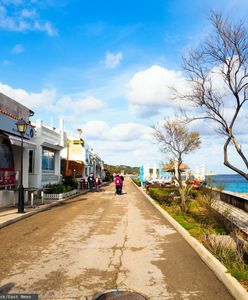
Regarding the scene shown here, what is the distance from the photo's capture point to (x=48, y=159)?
87.6 feet

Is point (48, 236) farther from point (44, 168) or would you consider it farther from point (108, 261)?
point (44, 168)

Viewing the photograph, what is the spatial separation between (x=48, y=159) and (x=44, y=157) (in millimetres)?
1203

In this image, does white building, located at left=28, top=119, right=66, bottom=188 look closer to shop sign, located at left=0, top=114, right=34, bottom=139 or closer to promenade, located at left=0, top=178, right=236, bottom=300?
shop sign, located at left=0, top=114, right=34, bottom=139

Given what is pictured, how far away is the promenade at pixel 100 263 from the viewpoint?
5.39 meters

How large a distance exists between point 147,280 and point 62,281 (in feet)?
4.95

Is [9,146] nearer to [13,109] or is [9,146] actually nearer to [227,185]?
[13,109]

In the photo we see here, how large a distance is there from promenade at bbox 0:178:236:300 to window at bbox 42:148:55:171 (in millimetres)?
14095

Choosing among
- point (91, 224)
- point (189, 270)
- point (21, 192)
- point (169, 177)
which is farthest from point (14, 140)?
point (169, 177)

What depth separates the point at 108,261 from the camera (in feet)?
23.1

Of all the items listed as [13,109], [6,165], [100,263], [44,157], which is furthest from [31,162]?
[100,263]

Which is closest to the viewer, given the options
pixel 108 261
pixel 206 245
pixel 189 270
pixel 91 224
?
pixel 189 270

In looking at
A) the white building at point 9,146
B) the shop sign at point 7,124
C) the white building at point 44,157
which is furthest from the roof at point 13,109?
the white building at point 44,157

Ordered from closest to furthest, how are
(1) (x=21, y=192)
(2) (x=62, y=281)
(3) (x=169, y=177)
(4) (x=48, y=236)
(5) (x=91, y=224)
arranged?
1. (2) (x=62, y=281)
2. (4) (x=48, y=236)
3. (5) (x=91, y=224)
4. (1) (x=21, y=192)
5. (3) (x=169, y=177)

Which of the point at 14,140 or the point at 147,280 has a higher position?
the point at 14,140
